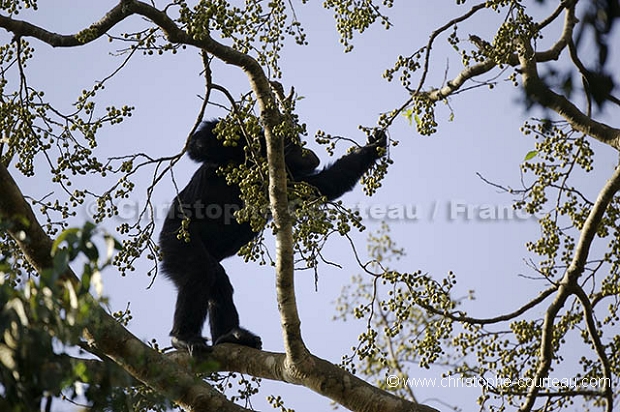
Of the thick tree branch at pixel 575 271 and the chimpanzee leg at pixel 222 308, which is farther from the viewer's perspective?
the chimpanzee leg at pixel 222 308

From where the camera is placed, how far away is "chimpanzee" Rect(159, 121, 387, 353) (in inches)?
277

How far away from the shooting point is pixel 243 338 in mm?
6824

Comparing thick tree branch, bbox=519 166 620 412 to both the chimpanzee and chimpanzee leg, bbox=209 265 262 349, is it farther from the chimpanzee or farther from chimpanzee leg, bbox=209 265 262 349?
chimpanzee leg, bbox=209 265 262 349

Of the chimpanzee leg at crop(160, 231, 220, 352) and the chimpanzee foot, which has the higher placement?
the chimpanzee leg at crop(160, 231, 220, 352)

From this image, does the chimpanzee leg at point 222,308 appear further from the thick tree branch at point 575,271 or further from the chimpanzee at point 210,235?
the thick tree branch at point 575,271

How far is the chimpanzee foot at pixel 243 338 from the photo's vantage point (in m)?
6.80

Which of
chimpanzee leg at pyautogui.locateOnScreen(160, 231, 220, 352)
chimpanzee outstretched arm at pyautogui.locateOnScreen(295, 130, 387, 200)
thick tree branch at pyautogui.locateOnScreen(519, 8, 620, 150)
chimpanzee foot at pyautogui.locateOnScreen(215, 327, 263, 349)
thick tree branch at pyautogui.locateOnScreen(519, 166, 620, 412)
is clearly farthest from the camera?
chimpanzee outstretched arm at pyautogui.locateOnScreen(295, 130, 387, 200)

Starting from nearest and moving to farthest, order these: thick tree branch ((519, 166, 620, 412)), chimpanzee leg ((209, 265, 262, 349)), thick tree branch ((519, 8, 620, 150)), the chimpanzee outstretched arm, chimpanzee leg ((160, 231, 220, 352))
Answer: thick tree branch ((519, 166, 620, 412)) → thick tree branch ((519, 8, 620, 150)) → chimpanzee leg ((160, 231, 220, 352)) → chimpanzee leg ((209, 265, 262, 349)) → the chimpanzee outstretched arm

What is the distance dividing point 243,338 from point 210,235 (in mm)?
1164

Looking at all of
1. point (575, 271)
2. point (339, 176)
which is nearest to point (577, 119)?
point (575, 271)

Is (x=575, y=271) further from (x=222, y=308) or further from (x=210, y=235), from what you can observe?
(x=210, y=235)

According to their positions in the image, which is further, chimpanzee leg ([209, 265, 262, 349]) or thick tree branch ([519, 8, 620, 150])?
chimpanzee leg ([209, 265, 262, 349])

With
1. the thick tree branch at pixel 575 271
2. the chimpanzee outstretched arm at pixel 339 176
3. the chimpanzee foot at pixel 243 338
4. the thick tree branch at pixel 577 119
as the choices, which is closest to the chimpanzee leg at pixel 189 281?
the chimpanzee foot at pixel 243 338

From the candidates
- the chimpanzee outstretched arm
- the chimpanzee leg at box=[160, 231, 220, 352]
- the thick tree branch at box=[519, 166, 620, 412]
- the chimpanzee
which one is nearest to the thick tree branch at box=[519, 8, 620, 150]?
the thick tree branch at box=[519, 166, 620, 412]
